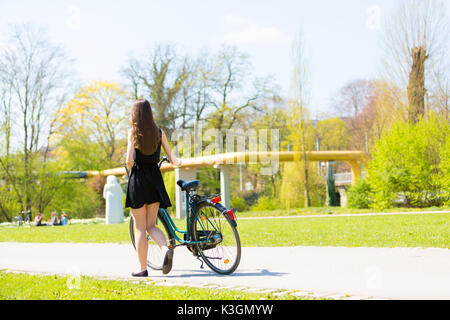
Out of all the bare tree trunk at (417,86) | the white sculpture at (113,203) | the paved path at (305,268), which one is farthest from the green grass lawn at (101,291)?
the bare tree trunk at (417,86)

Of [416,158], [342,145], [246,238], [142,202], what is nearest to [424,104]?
[416,158]

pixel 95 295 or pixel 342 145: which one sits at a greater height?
pixel 342 145

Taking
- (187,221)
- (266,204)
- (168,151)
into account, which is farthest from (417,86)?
(187,221)

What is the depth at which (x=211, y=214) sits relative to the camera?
5508 millimetres

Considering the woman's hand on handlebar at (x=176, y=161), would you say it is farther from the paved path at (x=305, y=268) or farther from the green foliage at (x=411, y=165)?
the green foliage at (x=411, y=165)

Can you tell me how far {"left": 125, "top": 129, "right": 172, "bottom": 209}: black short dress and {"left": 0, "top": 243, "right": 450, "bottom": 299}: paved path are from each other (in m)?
0.81

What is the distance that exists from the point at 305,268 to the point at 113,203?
1718 cm

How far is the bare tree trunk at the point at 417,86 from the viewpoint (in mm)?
23141

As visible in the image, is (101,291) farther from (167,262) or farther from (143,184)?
(143,184)

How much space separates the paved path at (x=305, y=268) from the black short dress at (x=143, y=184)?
81cm

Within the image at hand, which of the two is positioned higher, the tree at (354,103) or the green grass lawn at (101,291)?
the tree at (354,103)

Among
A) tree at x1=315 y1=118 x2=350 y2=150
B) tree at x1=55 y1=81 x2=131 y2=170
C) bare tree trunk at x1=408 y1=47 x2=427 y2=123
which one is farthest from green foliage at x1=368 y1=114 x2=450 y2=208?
tree at x1=315 y1=118 x2=350 y2=150

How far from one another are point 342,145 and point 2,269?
Answer: 46410 mm
